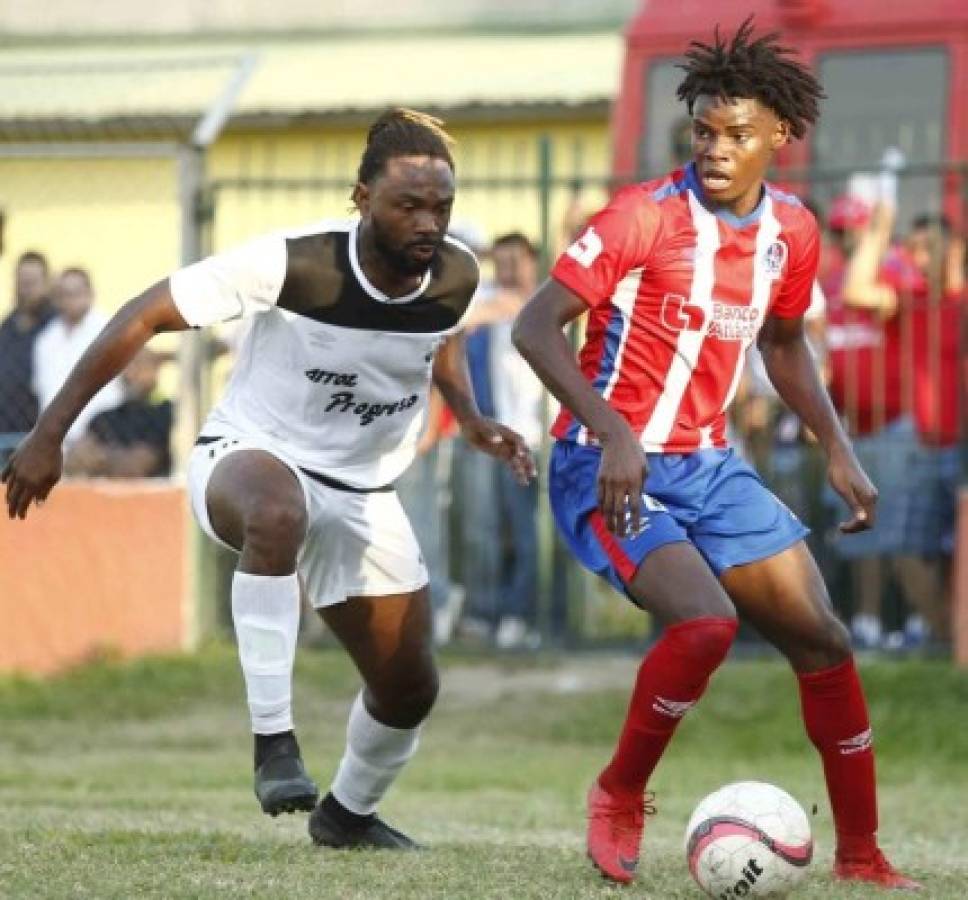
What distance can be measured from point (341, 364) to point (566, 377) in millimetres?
975

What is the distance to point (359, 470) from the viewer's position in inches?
327

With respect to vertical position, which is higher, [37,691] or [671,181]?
[671,181]

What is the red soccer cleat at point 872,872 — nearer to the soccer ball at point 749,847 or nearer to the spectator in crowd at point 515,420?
the soccer ball at point 749,847

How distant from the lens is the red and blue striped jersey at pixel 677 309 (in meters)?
7.73

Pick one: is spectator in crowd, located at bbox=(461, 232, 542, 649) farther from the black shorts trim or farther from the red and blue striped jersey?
the red and blue striped jersey

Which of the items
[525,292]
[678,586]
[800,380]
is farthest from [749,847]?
[525,292]

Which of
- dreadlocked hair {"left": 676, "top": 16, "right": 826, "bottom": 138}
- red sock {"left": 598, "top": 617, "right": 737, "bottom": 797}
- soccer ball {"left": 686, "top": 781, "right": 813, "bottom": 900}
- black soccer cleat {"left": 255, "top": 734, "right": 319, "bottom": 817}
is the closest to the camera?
soccer ball {"left": 686, "top": 781, "right": 813, "bottom": 900}

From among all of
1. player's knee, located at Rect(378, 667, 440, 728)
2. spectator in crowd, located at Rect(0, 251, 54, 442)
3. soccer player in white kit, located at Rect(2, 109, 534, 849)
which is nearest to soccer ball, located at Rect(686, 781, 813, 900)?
soccer player in white kit, located at Rect(2, 109, 534, 849)

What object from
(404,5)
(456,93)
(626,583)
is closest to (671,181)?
(626,583)

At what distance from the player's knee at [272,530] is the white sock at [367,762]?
99 centimetres

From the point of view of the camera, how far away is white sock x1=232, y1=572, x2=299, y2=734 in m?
7.80

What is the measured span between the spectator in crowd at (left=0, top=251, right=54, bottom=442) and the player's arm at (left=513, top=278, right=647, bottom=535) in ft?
24.8

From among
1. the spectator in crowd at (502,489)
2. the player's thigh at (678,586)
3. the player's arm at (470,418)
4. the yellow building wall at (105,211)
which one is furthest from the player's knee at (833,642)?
the yellow building wall at (105,211)

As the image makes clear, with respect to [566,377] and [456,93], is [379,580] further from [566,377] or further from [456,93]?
[456,93]
